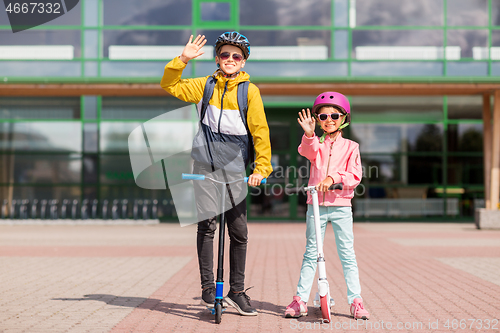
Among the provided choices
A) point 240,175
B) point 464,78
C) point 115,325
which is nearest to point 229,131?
point 240,175

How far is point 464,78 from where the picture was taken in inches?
555

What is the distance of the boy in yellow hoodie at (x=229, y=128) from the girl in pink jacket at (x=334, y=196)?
36 centimetres

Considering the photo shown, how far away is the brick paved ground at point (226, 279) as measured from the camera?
12.7 feet

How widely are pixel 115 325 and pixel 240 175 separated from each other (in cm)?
142

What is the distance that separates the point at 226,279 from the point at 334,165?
2.57 metres

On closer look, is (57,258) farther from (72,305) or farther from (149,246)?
(72,305)

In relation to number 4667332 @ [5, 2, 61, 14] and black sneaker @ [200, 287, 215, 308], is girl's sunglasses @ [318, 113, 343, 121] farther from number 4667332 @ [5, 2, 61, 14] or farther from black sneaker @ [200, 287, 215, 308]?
number 4667332 @ [5, 2, 61, 14]

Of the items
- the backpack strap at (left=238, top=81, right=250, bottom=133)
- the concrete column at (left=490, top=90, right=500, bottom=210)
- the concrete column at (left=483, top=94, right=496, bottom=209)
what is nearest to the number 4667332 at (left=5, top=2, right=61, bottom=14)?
the concrete column at (left=483, top=94, right=496, bottom=209)

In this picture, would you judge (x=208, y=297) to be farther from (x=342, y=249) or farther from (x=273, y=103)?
(x=273, y=103)

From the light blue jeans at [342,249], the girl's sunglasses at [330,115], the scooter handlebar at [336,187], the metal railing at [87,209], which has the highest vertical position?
the girl's sunglasses at [330,115]

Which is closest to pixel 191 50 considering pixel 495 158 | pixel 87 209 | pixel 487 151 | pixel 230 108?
pixel 230 108

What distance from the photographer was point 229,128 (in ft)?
13.1

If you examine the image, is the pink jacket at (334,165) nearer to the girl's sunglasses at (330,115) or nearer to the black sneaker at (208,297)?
the girl's sunglasses at (330,115)

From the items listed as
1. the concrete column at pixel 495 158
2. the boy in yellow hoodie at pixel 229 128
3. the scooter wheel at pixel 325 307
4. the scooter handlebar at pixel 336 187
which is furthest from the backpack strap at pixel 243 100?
the concrete column at pixel 495 158
